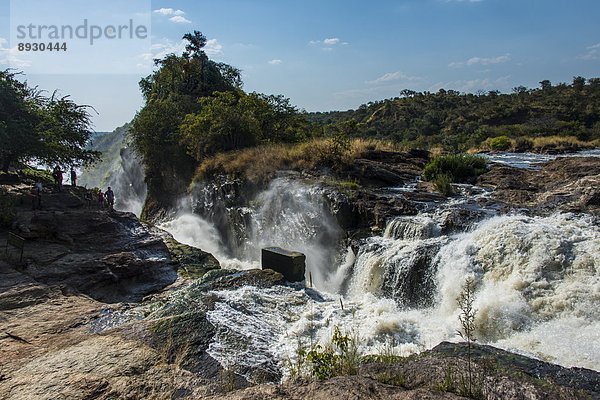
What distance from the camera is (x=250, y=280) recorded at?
8.18 metres

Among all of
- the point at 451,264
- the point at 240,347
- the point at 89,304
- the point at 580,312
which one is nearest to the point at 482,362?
the point at 240,347

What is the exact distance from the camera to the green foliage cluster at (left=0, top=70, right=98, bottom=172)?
15.1m

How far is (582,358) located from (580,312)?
1115 mm

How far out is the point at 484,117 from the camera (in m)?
48.6

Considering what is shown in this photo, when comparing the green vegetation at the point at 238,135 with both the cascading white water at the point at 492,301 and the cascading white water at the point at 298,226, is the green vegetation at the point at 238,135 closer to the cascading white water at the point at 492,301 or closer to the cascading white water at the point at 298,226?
the cascading white water at the point at 298,226

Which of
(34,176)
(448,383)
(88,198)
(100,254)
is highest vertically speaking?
(34,176)

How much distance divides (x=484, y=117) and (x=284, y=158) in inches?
1583

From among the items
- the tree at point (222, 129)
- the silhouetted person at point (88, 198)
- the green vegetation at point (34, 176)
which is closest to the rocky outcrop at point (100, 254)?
the silhouetted person at point (88, 198)

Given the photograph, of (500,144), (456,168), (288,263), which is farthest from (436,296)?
(500,144)

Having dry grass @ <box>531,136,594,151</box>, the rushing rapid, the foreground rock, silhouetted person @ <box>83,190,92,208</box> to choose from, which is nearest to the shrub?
dry grass @ <box>531,136,594,151</box>

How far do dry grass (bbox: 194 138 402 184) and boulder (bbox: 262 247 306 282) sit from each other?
21.0ft

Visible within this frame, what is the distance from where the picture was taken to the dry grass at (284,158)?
1577 cm

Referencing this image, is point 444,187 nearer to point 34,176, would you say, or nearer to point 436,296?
point 436,296

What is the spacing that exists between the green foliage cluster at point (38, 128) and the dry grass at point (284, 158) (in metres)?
6.62
